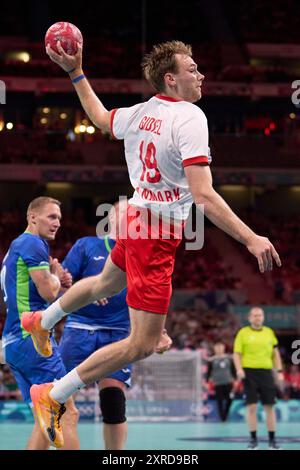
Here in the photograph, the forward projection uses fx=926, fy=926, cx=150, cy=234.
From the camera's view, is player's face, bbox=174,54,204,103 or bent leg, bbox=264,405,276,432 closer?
player's face, bbox=174,54,204,103

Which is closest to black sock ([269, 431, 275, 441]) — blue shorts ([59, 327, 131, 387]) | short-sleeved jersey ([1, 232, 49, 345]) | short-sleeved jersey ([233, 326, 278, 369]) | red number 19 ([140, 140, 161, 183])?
short-sleeved jersey ([233, 326, 278, 369])

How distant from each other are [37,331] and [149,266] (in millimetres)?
1243

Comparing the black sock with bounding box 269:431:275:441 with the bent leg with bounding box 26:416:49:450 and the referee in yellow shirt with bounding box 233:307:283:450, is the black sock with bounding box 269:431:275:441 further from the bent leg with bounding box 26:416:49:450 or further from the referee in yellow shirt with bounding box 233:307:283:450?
the bent leg with bounding box 26:416:49:450

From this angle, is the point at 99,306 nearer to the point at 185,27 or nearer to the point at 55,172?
the point at 55,172

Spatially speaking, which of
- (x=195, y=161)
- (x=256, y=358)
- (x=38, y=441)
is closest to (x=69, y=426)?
(x=38, y=441)

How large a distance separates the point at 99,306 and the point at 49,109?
31152mm

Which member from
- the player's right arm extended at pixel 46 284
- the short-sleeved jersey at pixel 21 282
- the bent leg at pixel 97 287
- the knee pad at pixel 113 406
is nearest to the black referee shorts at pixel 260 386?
the knee pad at pixel 113 406

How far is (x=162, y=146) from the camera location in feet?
21.0

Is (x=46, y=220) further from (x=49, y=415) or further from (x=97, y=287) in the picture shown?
(x=49, y=415)

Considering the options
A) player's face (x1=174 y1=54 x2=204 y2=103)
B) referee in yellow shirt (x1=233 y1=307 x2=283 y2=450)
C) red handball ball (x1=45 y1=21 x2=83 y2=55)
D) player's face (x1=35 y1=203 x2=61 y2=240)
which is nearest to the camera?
player's face (x1=174 y1=54 x2=204 y2=103)

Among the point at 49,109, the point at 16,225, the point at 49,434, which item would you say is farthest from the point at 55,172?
the point at 49,434

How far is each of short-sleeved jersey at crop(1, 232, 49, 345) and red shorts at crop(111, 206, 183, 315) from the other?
1527mm

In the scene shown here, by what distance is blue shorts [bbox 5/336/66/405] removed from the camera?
7852mm

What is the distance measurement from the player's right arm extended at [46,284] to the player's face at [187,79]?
207 cm
